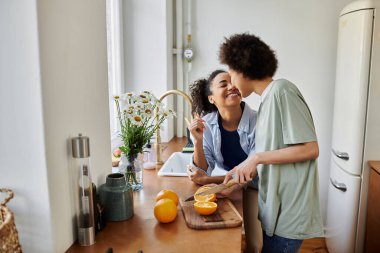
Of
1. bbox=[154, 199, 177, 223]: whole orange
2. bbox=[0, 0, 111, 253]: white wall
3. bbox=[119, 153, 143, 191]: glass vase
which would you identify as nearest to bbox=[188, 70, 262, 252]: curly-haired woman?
bbox=[119, 153, 143, 191]: glass vase

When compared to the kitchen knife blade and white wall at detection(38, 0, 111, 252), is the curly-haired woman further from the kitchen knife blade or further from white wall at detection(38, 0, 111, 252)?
white wall at detection(38, 0, 111, 252)

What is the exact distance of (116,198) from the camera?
1.11m

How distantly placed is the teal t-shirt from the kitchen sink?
56 cm

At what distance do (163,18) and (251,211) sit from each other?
166 cm

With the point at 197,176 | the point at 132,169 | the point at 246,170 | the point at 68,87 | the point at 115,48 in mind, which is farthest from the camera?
the point at 115,48

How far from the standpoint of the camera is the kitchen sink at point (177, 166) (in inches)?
72.4

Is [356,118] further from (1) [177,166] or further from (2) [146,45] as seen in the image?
(2) [146,45]

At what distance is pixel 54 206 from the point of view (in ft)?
2.87

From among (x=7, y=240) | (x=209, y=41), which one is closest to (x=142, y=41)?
Result: (x=209, y=41)

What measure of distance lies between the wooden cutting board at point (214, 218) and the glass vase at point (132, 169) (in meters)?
0.28

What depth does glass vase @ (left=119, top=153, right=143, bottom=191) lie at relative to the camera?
56.2 inches

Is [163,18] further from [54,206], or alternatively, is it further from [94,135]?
[54,206]

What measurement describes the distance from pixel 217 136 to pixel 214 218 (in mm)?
600

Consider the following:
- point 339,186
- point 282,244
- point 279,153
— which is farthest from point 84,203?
point 339,186
